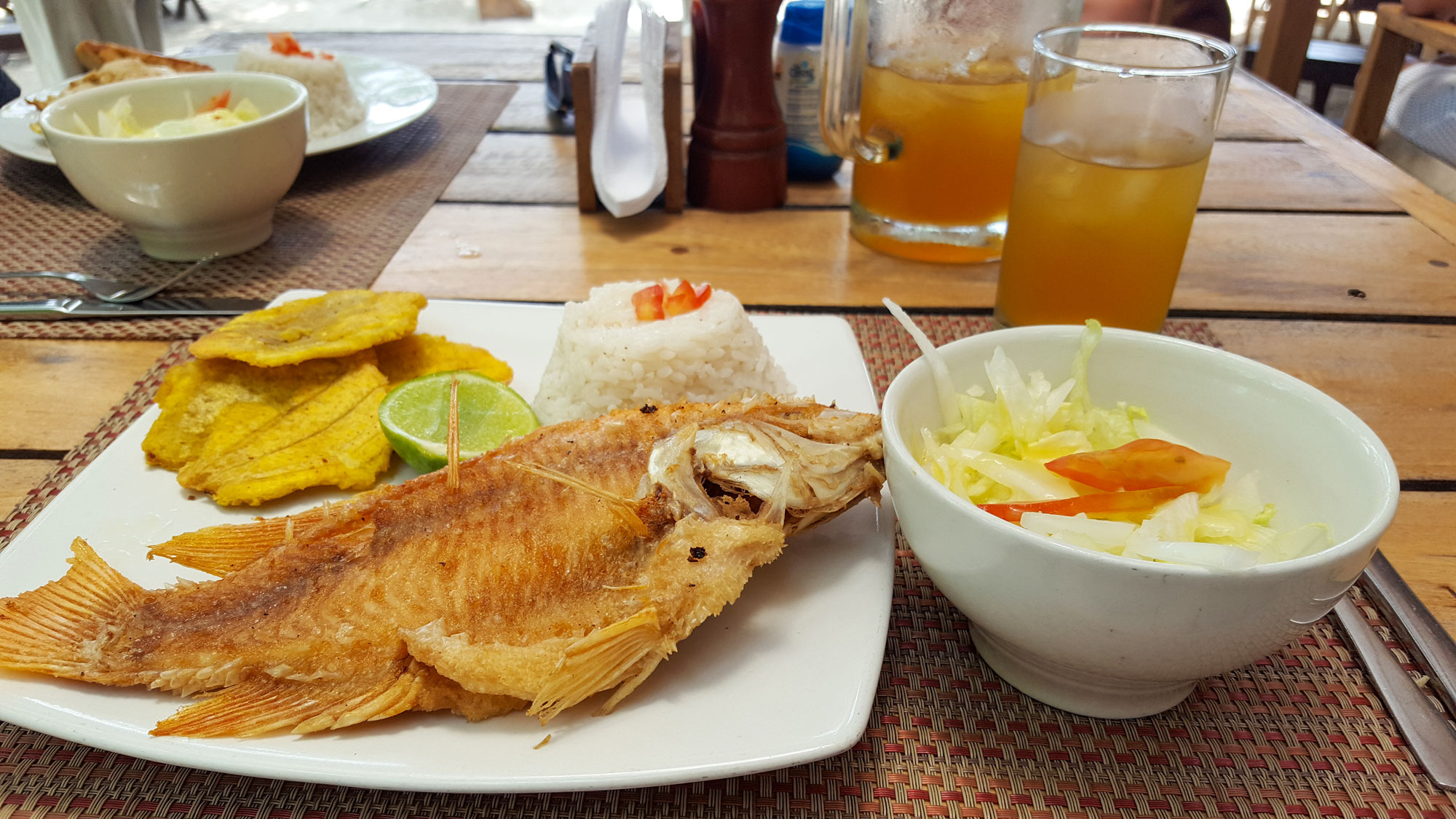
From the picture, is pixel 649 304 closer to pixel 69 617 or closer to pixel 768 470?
pixel 768 470

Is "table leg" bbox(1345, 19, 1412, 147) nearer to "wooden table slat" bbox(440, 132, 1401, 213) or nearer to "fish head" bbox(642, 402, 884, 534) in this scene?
"wooden table slat" bbox(440, 132, 1401, 213)

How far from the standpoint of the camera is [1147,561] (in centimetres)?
82

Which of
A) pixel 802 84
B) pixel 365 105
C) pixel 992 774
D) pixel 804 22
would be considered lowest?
pixel 992 774

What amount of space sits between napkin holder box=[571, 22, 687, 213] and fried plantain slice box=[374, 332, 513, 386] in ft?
2.59

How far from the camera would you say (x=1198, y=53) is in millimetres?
1549

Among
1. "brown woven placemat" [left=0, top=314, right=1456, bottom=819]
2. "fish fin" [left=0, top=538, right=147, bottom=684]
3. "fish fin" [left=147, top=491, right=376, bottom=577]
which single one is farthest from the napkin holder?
"brown woven placemat" [left=0, top=314, right=1456, bottom=819]

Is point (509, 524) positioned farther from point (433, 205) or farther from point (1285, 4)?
point (1285, 4)

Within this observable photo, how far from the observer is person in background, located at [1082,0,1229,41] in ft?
12.6

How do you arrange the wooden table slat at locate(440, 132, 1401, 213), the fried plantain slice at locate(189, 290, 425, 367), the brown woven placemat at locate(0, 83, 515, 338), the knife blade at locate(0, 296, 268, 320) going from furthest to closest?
the wooden table slat at locate(440, 132, 1401, 213) < the brown woven placemat at locate(0, 83, 515, 338) < the knife blade at locate(0, 296, 268, 320) < the fried plantain slice at locate(189, 290, 425, 367)

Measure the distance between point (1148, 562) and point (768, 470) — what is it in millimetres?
487

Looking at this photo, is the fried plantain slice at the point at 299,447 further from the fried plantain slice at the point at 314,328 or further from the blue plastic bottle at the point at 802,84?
the blue plastic bottle at the point at 802,84

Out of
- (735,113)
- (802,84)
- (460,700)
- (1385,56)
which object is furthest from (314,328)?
(1385,56)

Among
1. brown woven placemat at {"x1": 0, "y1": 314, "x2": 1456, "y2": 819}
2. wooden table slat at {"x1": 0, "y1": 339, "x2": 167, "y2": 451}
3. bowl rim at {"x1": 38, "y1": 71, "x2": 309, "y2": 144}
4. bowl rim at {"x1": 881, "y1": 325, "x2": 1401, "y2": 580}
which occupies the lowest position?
brown woven placemat at {"x1": 0, "y1": 314, "x2": 1456, "y2": 819}

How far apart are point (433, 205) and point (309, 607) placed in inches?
60.8
